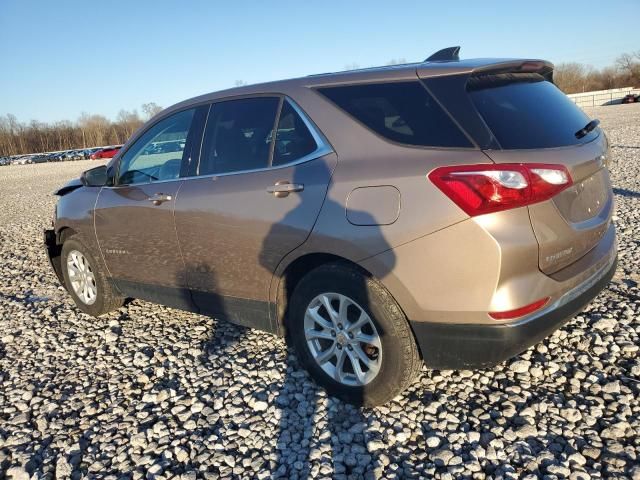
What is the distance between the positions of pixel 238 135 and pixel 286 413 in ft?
5.88

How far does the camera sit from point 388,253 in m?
2.44

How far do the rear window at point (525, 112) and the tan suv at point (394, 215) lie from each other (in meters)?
0.01

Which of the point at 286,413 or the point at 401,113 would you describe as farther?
the point at 286,413

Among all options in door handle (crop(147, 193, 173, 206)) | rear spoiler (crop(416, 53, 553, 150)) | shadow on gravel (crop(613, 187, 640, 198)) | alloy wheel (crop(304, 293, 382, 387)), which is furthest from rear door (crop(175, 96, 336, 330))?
shadow on gravel (crop(613, 187, 640, 198))

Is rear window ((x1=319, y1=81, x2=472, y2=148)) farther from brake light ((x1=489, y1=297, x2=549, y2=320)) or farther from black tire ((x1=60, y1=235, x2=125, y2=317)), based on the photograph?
black tire ((x1=60, y1=235, x2=125, y2=317))

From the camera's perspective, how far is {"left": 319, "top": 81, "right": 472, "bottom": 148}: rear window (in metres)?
2.43

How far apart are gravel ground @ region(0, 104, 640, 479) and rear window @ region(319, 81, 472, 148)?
→ 147 centimetres

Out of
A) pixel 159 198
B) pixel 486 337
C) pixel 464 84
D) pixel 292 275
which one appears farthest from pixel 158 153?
pixel 486 337

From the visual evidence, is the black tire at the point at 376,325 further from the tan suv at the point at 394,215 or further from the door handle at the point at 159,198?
the door handle at the point at 159,198

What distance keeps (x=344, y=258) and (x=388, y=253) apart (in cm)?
31

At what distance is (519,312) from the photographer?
7.56 feet

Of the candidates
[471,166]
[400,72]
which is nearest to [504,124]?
[471,166]

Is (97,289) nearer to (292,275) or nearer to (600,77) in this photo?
(292,275)

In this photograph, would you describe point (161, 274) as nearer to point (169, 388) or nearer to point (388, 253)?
point (169, 388)
